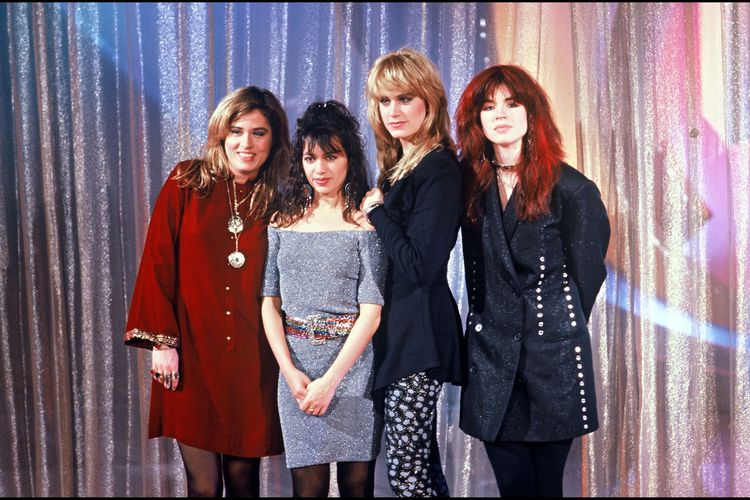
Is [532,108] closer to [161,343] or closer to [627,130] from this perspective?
[627,130]

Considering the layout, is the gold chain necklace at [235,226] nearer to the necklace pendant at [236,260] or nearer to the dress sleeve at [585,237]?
the necklace pendant at [236,260]

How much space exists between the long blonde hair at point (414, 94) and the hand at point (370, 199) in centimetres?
5

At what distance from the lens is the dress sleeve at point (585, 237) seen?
221 centimetres

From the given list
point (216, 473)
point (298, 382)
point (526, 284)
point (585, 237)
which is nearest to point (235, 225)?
point (298, 382)

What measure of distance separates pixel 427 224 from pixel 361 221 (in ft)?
0.83

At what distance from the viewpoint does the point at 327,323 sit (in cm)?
232

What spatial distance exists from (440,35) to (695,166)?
112cm

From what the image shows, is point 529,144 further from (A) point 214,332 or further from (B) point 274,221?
(A) point 214,332

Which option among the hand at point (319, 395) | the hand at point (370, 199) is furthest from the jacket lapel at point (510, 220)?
the hand at point (319, 395)

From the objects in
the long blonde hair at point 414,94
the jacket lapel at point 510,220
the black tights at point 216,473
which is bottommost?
the black tights at point 216,473

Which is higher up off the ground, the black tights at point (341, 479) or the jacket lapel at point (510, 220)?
the jacket lapel at point (510, 220)

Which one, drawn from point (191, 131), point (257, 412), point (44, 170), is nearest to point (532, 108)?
point (257, 412)

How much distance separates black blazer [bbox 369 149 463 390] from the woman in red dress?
0.43m

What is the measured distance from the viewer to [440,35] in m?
3.12
